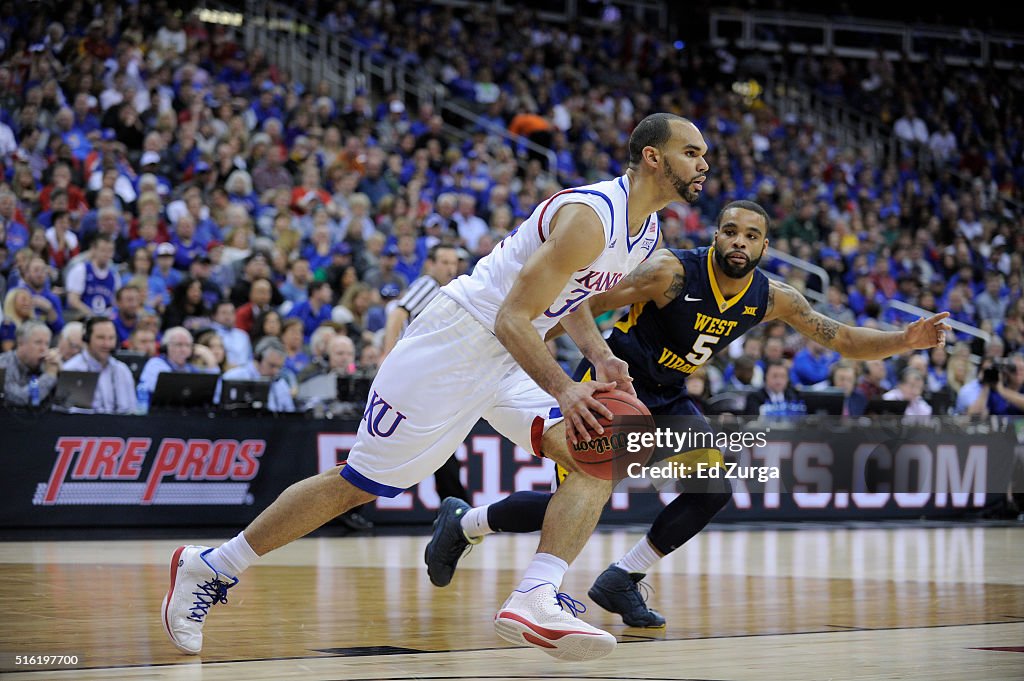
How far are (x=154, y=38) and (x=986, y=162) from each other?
15.6m

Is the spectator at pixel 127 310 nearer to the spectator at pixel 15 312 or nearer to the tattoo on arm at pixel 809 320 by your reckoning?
the spectator at pixel 15 312

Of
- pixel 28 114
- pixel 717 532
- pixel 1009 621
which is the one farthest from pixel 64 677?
pixel 28 114

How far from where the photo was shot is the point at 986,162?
79.0 feet

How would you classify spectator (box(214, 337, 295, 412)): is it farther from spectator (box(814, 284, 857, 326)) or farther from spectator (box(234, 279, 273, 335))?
spectator (box(814, 284, 857, 326))

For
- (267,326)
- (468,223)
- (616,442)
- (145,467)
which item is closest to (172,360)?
(145,467)

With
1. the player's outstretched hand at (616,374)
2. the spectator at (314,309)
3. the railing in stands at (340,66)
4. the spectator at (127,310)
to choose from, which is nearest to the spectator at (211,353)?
the spectator at (127,310)

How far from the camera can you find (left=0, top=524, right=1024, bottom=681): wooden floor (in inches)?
178

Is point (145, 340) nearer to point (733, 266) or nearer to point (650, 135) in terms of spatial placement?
point (733, 266)

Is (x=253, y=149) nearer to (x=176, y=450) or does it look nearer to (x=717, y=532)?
(x=176, y=450)

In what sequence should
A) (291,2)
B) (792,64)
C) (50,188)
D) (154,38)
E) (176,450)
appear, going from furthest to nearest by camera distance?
(792,64), (291,2), (154,38), (50,188), (176,450)

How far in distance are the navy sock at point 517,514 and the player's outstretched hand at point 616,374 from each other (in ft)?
3.98

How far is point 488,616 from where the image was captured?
19.7 ft

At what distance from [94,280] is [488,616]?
723 cm

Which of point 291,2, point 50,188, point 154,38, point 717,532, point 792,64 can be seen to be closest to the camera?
point 717,532
